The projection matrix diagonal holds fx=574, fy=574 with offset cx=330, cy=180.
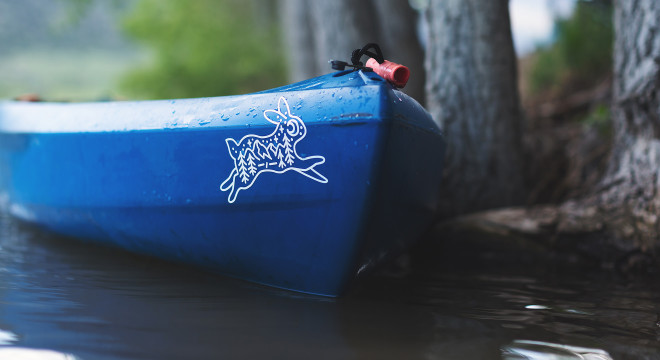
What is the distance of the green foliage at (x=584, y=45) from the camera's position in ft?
22.9

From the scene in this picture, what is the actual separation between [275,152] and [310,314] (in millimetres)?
679

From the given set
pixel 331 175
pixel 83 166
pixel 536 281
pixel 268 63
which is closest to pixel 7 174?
pixel 83 166

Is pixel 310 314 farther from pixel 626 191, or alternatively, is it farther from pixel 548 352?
pixel 626 191

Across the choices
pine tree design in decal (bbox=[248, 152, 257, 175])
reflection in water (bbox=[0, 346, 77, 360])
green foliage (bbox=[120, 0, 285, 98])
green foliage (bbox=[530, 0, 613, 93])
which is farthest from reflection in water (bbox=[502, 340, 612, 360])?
green foliage (bbox=[120, 0, 285, 98])

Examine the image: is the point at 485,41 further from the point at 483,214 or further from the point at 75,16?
the point at 75,16

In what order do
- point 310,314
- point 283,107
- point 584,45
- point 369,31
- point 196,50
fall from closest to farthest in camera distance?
1. point 310,314
2. point 283,107
3. point 369,31
4. point 584,45
5. point 196,50

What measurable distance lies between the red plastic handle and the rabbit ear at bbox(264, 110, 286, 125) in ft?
1.49

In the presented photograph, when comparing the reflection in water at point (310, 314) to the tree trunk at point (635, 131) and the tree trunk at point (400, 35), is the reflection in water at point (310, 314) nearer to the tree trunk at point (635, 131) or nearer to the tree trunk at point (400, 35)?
the tree trunk at point (635, 131)

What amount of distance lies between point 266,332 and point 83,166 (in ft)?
5.89

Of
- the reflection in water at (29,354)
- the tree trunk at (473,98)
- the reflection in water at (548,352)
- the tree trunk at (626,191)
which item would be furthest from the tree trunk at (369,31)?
the reflection in water at (29,354)

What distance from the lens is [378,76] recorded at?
2406 millimetres

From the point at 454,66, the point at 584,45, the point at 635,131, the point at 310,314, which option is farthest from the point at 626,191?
the point at 584,45

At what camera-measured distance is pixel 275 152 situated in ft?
7.88

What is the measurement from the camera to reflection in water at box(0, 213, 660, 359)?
1876 mm
